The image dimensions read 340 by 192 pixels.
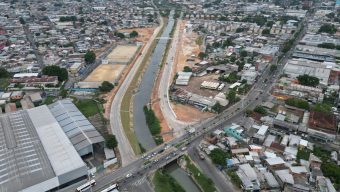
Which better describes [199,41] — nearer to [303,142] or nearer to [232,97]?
[232,97]

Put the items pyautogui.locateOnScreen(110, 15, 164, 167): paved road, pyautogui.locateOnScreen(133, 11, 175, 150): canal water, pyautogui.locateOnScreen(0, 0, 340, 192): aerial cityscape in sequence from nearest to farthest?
pyautogui.locateOnScreen(0, 0, 340, 192): aerial cityscape → pyautogui.locateOnScreen(110, 15, 164, 167): paved road → pyautogui.locateOnScreen(133, 11, 175, 150): canal water

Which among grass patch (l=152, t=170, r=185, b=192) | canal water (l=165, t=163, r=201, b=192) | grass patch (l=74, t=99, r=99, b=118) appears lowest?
grass patch (l=74, t=99, r=99, b=118)

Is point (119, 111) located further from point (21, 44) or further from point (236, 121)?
point (21, 44)

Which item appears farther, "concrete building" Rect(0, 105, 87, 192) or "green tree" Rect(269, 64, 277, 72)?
"green tree" Rect(269, 64, 277, 72)

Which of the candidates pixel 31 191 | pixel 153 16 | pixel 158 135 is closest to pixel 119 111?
Answer: pixel 158 135

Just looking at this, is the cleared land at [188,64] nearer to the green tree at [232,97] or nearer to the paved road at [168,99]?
the paved road at [168,99]

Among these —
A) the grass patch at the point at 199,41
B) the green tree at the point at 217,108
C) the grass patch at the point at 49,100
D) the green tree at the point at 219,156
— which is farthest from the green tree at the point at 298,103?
the grass patch at the point at 199,41

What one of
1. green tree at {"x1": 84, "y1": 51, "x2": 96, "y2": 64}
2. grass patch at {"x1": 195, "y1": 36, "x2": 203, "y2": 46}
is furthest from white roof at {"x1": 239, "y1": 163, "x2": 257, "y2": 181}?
grass patch at {"x1": 195, "y1": 36, "x2": 203, "y2": 46}

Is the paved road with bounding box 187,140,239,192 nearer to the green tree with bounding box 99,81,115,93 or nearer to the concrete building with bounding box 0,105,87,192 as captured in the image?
the concrete building with bounding box 0,105,87,192
